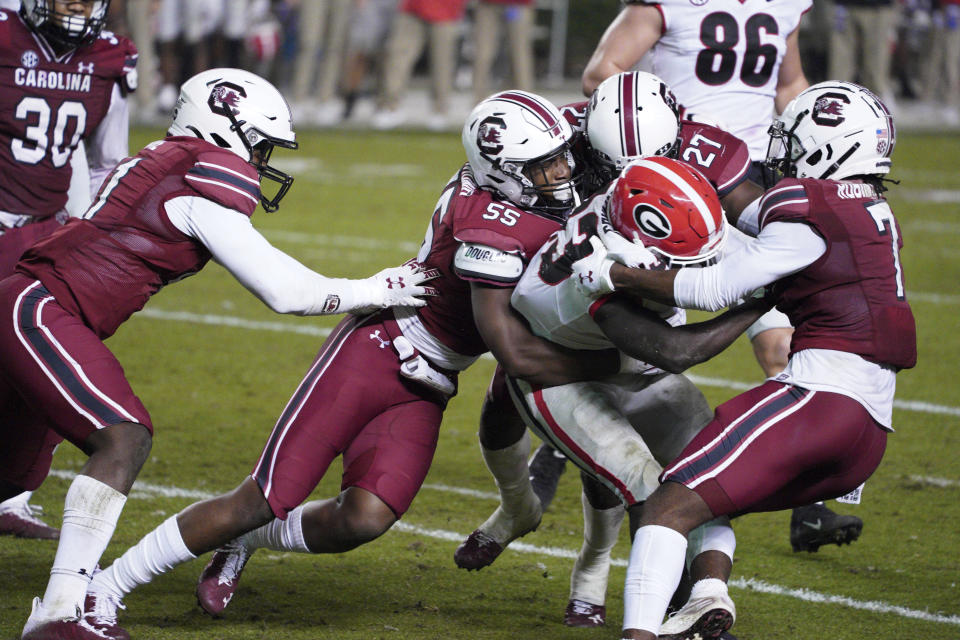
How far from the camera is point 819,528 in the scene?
4.45m

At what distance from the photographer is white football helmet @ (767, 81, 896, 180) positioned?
3584 mm

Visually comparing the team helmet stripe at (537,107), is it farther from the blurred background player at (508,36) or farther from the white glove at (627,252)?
the blurred background player at (508,36)

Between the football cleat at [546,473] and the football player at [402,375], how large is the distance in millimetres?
1021

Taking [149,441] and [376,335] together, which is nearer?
[149,441]

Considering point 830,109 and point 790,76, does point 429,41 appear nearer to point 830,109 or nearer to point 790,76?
point 790,76

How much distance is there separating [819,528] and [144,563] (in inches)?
84.2

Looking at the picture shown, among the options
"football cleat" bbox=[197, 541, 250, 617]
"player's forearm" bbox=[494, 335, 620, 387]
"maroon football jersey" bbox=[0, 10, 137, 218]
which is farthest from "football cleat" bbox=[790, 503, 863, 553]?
"maroon football jersey" bbox=[0, 10, 137, 218]

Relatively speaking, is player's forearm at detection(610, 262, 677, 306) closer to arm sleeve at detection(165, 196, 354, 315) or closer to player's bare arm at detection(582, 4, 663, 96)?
arm sleeve at detection(165, 196, 354, 315)

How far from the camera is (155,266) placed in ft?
12.3

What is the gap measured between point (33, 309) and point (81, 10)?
4.97ft

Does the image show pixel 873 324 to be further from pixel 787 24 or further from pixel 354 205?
pixel 354 205

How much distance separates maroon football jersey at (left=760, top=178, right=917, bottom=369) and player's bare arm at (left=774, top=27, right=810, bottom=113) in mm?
2157

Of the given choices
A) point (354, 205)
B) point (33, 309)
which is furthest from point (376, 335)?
point (354, 205)

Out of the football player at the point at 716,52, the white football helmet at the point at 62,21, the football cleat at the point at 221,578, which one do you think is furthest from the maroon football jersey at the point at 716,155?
the white football helmet at the point at 62,21
